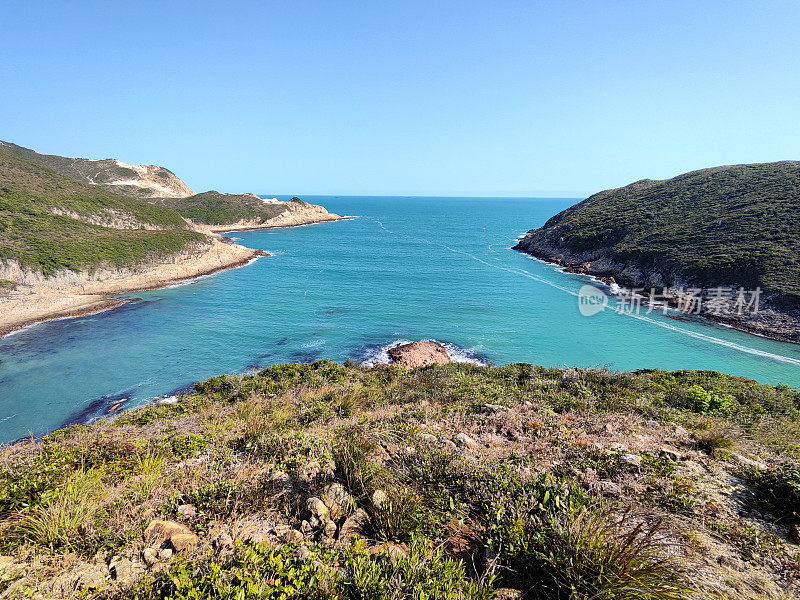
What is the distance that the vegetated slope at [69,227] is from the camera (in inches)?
1452

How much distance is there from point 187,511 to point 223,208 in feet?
373

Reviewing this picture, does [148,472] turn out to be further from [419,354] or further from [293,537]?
[419,354]

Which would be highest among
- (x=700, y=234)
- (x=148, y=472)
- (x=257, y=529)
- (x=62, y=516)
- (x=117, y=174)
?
(x=117, y=174)

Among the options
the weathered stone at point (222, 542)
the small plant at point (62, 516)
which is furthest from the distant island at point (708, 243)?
the small plant at point (62, 516)

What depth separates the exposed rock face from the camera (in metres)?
22.1

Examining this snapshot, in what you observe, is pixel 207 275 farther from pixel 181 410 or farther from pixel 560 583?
pixel 560 583

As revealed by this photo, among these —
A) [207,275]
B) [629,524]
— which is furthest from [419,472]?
[207,275]

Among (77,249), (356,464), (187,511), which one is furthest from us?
(77,249)

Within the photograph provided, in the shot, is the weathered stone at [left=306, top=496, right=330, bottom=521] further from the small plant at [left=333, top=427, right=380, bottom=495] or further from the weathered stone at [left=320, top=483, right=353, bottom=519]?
the small plant at [left=333, top=427, right=380, bottom=495]

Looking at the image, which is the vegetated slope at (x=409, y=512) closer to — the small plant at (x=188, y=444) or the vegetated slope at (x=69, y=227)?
the small plant at (x=188, y=444)

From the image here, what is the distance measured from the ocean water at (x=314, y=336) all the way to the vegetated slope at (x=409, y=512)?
1549 centimetres

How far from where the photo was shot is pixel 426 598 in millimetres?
2777

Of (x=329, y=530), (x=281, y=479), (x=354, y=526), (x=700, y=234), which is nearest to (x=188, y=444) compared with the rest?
(x=281, y=479)

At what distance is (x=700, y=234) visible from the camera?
1716 inches
